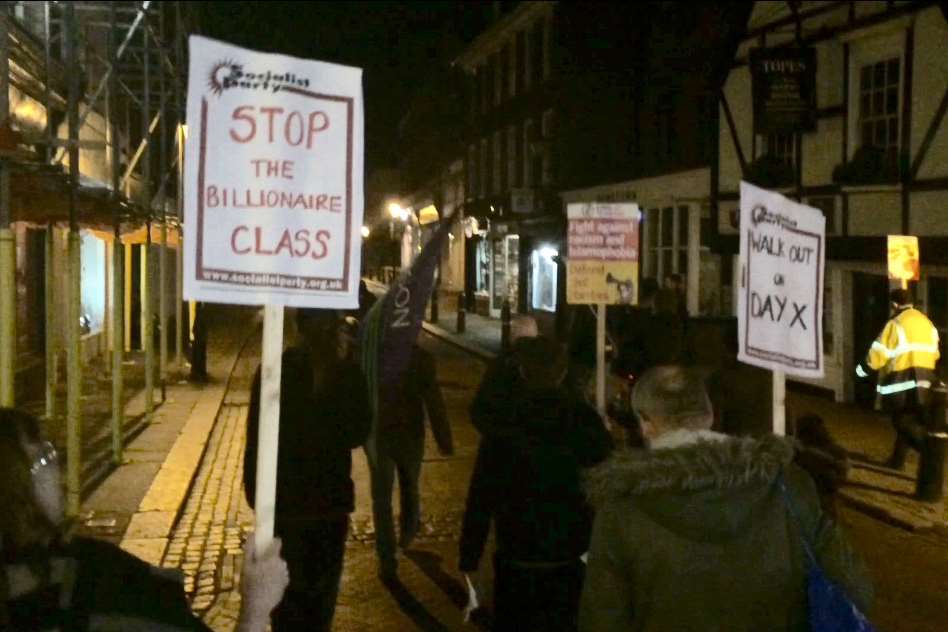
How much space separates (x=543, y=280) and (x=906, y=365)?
2389cm

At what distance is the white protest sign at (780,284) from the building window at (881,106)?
1157 cm

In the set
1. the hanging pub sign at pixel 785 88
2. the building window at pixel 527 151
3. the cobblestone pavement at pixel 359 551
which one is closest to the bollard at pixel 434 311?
the building window at pixel 527 151

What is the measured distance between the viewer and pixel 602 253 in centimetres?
1078

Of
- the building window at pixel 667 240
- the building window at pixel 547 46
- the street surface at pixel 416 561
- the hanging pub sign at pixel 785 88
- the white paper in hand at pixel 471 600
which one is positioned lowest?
the street surface at pixel 416 561

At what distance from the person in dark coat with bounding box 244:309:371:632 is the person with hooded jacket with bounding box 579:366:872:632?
222cm

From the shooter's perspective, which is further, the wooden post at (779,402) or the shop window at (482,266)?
the shop window at (482,266)

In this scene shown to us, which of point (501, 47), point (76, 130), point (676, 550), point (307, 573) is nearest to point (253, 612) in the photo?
point (676, 550)

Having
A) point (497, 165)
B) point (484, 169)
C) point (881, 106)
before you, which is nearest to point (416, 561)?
point (881, 106)

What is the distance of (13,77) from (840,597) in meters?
15.4

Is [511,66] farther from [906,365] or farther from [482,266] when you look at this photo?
[906,365]

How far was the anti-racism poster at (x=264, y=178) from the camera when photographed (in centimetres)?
368

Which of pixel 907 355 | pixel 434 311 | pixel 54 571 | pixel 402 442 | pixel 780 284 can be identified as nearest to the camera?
pixel 54 571

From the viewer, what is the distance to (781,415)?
5.11m

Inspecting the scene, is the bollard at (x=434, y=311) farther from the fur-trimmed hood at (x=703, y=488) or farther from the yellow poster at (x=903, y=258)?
the fur-trimmed hood at (x=703, y=488)
